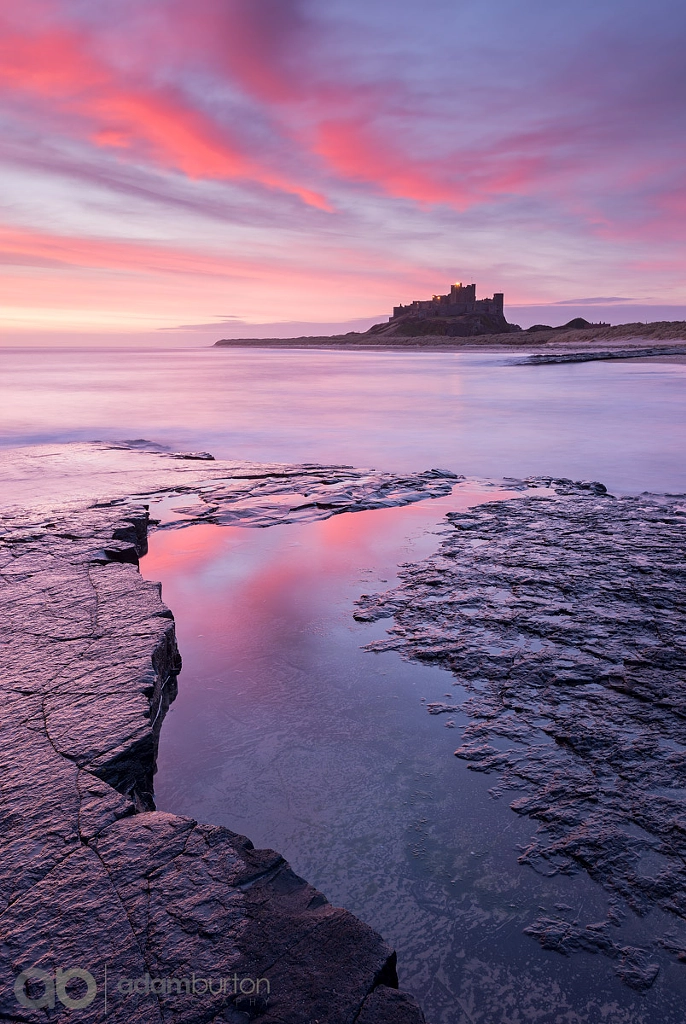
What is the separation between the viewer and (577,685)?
2783 mm

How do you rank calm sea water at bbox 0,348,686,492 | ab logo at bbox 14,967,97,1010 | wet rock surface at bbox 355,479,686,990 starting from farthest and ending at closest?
calm sea water at bbox 0,348,686,492 → wet rock surface at bbox 355,479,686,990 → ab logo at bbox 14,967,97,1010

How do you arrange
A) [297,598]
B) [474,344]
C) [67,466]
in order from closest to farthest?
[297,598], [67,466], [474,344]

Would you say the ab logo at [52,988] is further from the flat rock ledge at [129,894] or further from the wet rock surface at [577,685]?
the wet rock surface at [577,685]

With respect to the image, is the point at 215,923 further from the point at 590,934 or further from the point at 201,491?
the point at 201,491

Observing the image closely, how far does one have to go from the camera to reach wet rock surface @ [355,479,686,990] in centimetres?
189

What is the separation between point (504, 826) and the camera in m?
2.06

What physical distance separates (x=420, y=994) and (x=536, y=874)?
506mm

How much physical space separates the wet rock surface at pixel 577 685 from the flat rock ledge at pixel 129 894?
0.66m

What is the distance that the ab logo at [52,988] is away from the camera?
1322 millimetres

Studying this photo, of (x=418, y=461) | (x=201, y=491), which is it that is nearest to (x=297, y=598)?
(x=201, y=491)
